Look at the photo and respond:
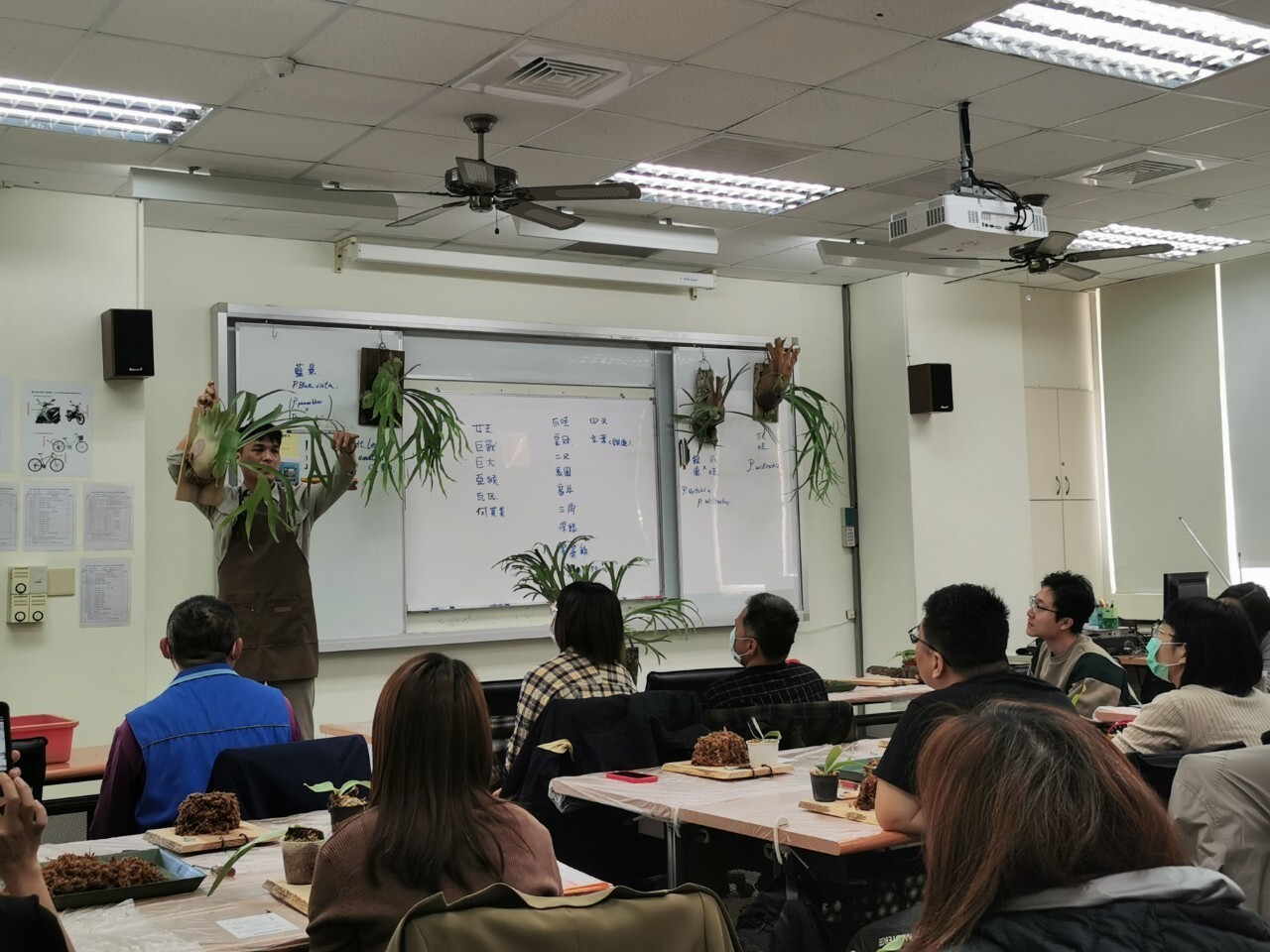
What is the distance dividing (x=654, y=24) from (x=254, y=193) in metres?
2.28

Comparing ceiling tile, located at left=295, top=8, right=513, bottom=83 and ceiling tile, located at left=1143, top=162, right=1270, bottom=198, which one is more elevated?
ceiling tile, located at left=295, top=8, right=513, bottom=83

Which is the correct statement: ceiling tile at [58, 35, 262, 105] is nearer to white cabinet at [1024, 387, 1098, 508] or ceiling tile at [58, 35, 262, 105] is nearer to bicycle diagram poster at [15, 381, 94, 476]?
bicycle diagram poster at [15, 381, 94, 476]

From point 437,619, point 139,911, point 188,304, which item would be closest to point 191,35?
point 188,304

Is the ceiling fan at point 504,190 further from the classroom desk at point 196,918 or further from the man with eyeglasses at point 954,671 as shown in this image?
the classroom desk at point 196,918

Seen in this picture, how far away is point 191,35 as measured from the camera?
4.29 metres

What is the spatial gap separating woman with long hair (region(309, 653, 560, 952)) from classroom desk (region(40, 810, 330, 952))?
21 centimetres

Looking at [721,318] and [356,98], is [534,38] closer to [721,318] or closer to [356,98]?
[356,98]

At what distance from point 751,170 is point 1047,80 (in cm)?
152

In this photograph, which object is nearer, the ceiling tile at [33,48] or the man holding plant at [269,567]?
the ceiling tile at [33,48]

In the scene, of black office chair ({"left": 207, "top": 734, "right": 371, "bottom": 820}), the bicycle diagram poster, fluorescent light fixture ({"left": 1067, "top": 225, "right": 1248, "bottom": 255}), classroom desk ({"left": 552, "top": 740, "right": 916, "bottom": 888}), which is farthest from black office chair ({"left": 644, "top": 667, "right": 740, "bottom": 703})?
fluorescent light fixture ({"left": 1067, "top": 225, "right": 1248, "bottom": 255})

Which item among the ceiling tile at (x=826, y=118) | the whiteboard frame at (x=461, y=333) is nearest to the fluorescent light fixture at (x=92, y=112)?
the whiteboard frame at (x=461, y=333)

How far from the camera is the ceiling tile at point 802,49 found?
438cm

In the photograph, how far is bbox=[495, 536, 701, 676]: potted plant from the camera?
6453 millimetres

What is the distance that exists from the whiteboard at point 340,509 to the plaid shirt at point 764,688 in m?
2.92
